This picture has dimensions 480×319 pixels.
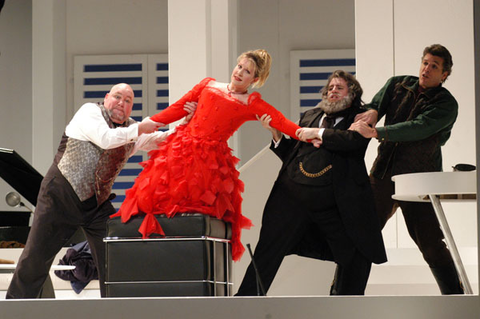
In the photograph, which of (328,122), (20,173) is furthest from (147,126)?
(20,173)

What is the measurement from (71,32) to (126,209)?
7613mm

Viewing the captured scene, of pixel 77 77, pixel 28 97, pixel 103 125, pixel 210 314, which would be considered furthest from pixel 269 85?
pixel 210 314

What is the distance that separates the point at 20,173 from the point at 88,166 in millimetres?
2485

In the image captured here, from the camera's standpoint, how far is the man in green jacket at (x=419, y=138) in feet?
13.2

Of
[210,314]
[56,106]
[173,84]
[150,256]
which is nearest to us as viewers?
[210,314]

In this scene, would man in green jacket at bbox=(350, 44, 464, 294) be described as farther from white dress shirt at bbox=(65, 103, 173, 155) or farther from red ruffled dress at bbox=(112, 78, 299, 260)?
white dress shirt at bbox=(65, 103, 173, 155)

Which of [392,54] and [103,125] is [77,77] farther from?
[103,125]

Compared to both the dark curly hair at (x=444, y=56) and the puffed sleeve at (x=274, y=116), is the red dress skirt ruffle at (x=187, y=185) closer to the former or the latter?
the puffed sleeve at (x=274, y=116)

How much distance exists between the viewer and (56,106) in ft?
33.9

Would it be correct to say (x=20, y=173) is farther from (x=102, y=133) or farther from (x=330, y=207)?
(x=330, y=207)

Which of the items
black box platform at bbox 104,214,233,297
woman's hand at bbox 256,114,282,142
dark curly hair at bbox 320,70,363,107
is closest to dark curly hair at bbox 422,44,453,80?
dark curly hair at bbox 320,70,363,107

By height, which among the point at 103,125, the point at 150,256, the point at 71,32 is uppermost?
the point at 71,32

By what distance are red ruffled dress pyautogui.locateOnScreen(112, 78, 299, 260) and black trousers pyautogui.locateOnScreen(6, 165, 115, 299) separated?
0.40 m

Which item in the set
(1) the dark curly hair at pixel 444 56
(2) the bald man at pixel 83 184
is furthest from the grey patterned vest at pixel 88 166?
(1) the dark curly hair at pixel 444 56
